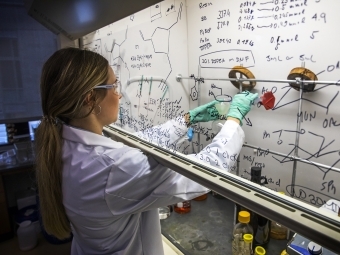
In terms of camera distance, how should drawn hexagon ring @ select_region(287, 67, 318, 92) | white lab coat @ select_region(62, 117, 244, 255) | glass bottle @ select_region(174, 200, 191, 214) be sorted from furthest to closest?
glass bottle @ select_region(174, 200, 191, 214), drawn hexagon ring @ select_region(287, 67, 318, 92), white lab coat @ select_region(62, 117, 244, 255)

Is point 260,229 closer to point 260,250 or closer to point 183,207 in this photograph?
point 260,250

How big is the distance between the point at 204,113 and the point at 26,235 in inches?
74.7

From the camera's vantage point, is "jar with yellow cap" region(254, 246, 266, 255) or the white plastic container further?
the white plastic container

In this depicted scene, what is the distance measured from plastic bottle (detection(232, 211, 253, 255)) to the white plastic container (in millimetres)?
1792

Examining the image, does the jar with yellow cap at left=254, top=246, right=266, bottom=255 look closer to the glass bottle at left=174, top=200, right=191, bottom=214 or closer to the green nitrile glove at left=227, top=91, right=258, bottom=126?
the glass bottle at left=174, top=200, right=191, bottom=214

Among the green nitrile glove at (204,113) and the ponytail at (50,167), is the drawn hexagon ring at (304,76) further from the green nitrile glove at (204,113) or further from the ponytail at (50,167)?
the ponytail at (50,167)

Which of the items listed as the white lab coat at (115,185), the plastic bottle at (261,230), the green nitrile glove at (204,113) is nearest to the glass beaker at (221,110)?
the green nitrile glove at (204,113)

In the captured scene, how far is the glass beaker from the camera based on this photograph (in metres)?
0.94

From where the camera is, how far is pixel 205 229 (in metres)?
1.08

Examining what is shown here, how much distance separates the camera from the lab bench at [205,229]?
0.98 meters

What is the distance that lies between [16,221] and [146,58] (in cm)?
201

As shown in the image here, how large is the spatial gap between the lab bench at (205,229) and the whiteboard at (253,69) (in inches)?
9.6

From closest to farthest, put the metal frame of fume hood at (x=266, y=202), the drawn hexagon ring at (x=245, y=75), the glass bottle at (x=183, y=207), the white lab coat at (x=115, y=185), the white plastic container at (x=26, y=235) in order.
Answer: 1. the metal frame of fume hood at (x=266, y=202)
2. the white lab coat at (x=115, y=185)
3. the drawn hexagon ring at (x=245, y=75)
4. the glass bottle at (x=183, y=207)
5. the white plastic container at (x=26, y=235)

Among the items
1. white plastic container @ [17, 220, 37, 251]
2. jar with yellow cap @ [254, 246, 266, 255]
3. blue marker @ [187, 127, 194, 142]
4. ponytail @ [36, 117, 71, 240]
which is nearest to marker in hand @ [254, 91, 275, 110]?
blue marker @ [187, 127, 194, 142]
